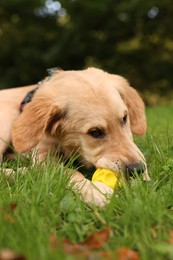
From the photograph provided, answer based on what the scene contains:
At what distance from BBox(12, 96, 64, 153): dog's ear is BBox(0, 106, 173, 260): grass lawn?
50 centimetres

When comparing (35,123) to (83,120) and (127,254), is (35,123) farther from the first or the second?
(127,254)

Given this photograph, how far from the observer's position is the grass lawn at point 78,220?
2018 millimetres

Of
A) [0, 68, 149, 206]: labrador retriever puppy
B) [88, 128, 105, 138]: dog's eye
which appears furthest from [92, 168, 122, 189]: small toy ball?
[88, 128, 105, 138]: dog's eye

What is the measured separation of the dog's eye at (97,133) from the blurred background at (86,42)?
11.5m

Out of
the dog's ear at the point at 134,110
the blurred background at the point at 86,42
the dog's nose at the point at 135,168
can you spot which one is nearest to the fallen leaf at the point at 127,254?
the dog's nose at the point at 135,168

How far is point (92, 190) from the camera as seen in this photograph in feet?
9.27

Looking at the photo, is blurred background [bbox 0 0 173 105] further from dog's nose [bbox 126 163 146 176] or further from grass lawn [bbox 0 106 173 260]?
grass lawn [bbox 0 106 173 260]

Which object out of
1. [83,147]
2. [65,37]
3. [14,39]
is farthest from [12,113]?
[14,39]

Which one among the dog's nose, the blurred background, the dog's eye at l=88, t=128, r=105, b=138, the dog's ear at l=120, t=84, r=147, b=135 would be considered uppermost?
the blurred background

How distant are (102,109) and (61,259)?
1.91 metres

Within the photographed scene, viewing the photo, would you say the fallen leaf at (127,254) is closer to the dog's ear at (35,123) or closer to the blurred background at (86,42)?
the dog's ear at (35,123)

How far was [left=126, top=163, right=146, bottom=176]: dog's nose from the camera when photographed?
3.14 metres

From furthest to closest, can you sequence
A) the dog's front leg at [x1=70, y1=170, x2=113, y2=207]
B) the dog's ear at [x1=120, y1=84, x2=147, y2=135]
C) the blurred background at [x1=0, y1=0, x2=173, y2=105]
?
the blurred background at [x1=0, y1=0, x2=173, y2=105]
the dog's ear at [x1=120, y1=84, x2=147, y2=135]
the dog's front leg at [x1=70, y1=170, x2=113, y2=207]

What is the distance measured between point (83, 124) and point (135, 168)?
2.32 ft
